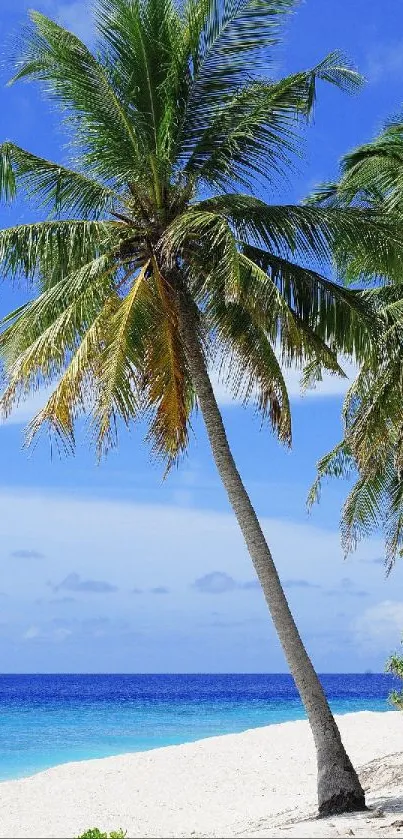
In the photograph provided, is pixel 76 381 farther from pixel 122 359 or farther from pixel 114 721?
pixel 114 721

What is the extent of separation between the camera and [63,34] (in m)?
13.0

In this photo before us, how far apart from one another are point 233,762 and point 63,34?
1295 centimetres

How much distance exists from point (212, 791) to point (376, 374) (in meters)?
7.35

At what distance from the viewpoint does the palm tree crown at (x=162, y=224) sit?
12352mm

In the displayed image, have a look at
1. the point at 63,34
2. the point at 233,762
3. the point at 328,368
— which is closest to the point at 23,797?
the point at 233,762

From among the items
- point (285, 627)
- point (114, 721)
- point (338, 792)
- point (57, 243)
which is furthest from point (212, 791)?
point (114, 721)

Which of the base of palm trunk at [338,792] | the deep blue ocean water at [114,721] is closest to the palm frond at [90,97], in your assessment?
the base of palm trunk at [338,792]

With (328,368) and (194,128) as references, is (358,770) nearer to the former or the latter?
(328,368)

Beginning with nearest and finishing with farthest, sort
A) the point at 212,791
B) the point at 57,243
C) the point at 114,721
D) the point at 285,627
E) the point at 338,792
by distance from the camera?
the point at 338,792 < the point at 285,627 < the point at 57,243 < the point at 212,791 < the point at 114,721

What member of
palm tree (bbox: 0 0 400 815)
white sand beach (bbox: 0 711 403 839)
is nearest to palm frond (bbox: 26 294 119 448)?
palm tree (bbox: 0 0 400 815)

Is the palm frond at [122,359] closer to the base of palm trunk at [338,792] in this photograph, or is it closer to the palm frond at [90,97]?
the palm frond at [90,97]

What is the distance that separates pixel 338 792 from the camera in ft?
36.5

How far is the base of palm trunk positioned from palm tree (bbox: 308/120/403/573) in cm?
478

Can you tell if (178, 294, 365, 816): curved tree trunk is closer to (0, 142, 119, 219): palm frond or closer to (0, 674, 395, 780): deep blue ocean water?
(0, 142, 119, 219): palm frond
